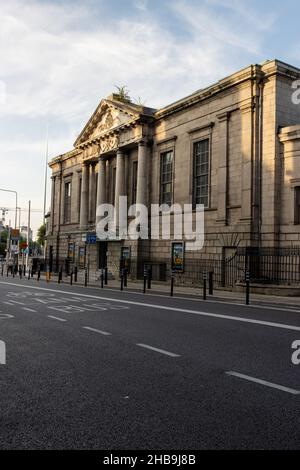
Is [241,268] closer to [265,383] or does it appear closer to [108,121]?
[265,383]

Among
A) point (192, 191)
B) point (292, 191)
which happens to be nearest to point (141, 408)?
point (292, 191)

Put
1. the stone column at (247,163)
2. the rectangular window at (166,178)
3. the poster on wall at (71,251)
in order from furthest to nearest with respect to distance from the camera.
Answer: the poster on wall at (71,251) → the rectangular window at (166,178) → the stone column at (247,163)

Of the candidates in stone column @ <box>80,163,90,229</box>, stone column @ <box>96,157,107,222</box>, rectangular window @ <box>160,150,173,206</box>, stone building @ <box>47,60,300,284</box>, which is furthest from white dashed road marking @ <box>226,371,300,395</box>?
stone column @ <box>80,163,90,229</box>

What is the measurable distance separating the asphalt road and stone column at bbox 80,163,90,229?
33.1m

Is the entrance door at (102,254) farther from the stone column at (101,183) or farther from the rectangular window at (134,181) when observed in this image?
the rectangular window at (134,181)

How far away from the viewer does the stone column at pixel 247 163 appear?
25359 millimetres

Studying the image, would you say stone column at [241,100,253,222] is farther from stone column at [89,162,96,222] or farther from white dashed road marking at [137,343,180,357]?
stone column at [89,162,96,222]

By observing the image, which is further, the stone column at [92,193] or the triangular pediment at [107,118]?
the stone column at [92,193]

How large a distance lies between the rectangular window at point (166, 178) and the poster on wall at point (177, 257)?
10.8ft

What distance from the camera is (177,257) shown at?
31.2m

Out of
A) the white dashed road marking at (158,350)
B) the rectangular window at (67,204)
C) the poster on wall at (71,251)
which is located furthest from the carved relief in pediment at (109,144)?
the white dashed road marking at (158,350)

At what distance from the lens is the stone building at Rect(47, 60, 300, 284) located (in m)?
24.6

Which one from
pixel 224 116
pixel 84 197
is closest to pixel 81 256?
pixel 84 197

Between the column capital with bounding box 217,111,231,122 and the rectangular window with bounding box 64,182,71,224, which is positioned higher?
the column capital with bounding box 217,111,231,122
